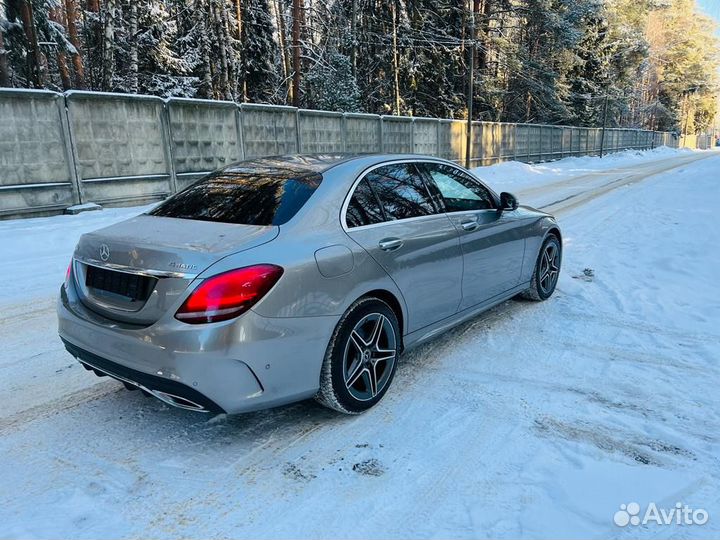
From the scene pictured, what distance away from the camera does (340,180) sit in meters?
3.30

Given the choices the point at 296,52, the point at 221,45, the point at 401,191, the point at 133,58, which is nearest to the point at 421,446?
the point at 401,191

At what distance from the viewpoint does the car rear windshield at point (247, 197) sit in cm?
304

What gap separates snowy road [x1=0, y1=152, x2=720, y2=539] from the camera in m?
2.29

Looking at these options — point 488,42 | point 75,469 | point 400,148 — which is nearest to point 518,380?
point 75,469

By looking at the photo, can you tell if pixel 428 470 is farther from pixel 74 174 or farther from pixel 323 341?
pixel 74 174

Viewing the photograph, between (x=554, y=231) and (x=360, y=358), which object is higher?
(x=554, y=231)

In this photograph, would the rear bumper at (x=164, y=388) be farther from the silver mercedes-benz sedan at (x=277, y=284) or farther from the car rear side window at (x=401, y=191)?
the car rear side window at (x=401, y=191)

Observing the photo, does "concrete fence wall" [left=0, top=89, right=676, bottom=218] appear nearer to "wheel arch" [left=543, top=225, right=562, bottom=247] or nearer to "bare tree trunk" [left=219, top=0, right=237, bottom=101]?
"wheel arch" [left=543, top=225, right=562, bottom=247]

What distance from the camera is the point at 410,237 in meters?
3.49

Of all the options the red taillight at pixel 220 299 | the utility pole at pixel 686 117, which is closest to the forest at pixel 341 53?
the red taillight at pixel 220 299

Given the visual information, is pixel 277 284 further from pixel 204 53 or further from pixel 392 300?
pixel 204 53

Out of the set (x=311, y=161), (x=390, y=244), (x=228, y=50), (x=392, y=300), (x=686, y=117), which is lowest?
(x=392, y=300)

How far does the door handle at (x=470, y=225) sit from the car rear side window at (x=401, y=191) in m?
0.30

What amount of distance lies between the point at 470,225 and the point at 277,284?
6.53 feet
